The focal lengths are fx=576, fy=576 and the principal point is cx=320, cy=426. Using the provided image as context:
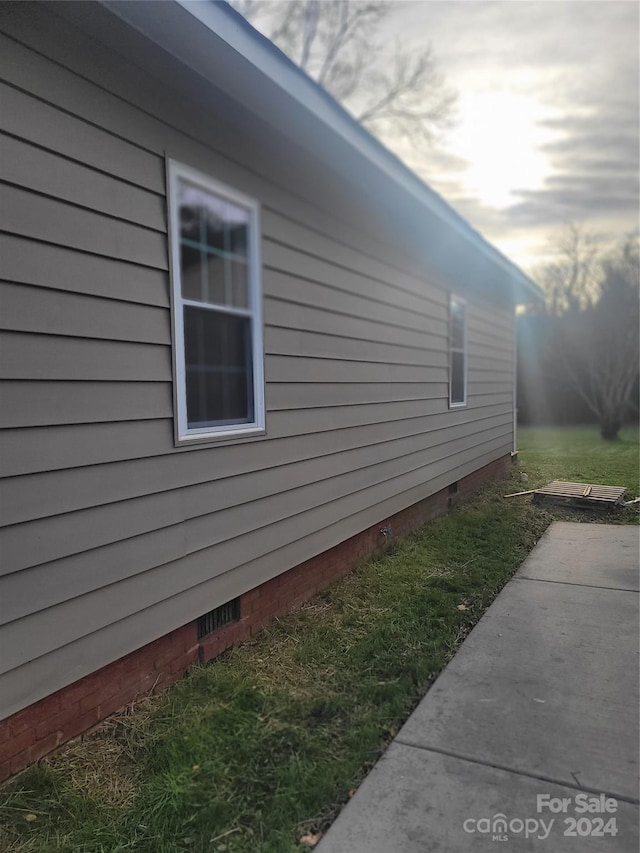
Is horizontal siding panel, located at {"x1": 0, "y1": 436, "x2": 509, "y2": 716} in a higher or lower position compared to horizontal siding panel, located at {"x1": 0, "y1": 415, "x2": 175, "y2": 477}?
lower

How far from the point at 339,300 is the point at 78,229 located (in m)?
2.47

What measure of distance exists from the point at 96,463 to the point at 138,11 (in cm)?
194

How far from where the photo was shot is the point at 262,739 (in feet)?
8.27

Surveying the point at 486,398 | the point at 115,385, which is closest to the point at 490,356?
the point at 486,398

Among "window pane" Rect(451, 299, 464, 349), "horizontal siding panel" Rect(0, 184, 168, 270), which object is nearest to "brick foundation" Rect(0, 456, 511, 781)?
"horizontal siding panel" Rect(0, 184, 168, 270)

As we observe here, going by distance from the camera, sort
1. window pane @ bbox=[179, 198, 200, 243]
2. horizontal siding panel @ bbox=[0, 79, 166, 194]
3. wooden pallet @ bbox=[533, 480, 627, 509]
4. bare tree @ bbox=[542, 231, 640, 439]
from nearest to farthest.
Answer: horizontal siding panel @ bbox=[0, 79, 166, 194], window pane @ bbox=[179, 198, 200, 243], wooden pallet @ bbox=[533, 480, 627, 509], bare tree @ bbox=[542, 231, 640, 439]

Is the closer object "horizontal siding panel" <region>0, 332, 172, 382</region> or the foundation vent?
"horizontal siding panel" <region>0, 332, 172, 382</region>

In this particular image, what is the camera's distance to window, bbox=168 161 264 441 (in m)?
3.04

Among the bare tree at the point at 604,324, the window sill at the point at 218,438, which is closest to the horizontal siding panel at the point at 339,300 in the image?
the window sill at the point at 218,438

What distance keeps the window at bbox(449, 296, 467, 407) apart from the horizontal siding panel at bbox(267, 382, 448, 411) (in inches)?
58.8

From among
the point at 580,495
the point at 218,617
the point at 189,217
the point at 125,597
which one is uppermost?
the point at 189,217

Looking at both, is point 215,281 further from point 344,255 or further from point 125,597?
point 125,597

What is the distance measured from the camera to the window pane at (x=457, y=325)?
7801 millimetres

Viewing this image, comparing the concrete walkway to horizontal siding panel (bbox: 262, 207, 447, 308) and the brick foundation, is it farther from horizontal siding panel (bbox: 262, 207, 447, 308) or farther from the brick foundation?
horizontal siding panel (bbox: 262, 207, 447, 308)
